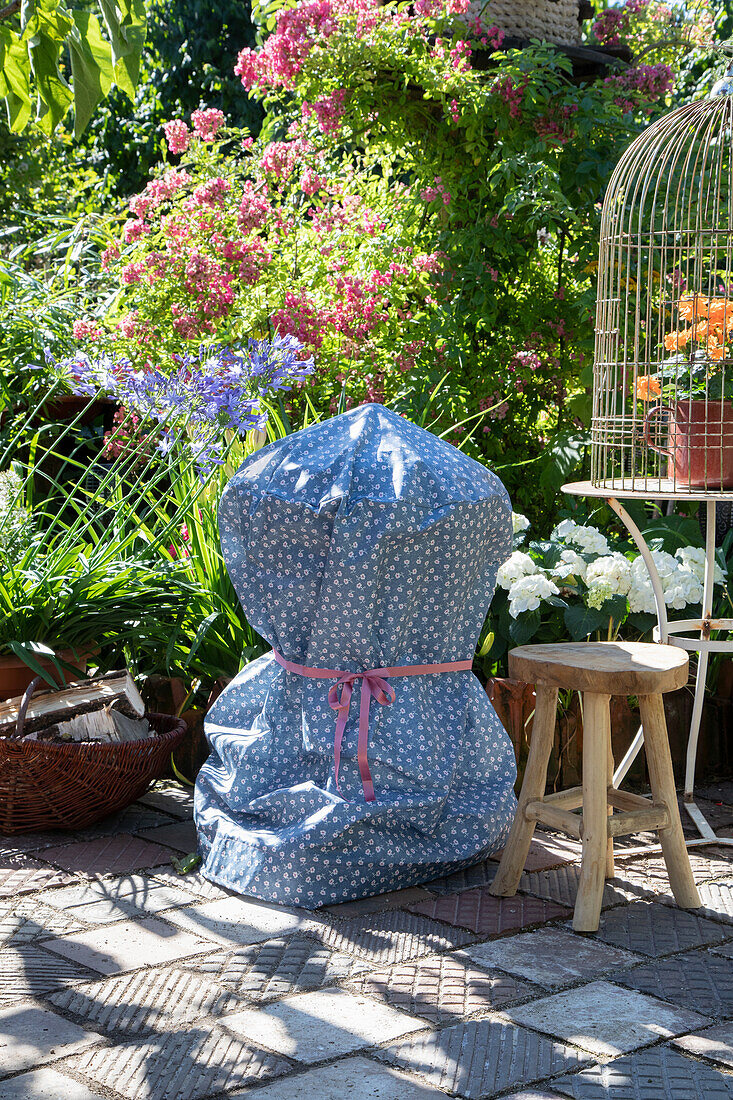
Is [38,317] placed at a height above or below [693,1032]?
above

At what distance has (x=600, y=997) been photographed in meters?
2.46

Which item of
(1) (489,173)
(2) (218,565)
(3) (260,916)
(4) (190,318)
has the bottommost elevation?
(3) (260,916)

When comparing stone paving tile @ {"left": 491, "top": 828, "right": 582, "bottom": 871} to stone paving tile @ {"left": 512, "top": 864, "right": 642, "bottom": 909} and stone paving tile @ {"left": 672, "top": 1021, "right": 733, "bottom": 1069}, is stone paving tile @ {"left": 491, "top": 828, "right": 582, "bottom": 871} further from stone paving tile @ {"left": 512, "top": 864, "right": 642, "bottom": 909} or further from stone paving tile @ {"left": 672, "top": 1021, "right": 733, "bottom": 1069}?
stone paving tile @ {"left": 672, "top": 1021, "right": 733, "bottom": 1069}

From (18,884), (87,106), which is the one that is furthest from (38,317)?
(87,106)

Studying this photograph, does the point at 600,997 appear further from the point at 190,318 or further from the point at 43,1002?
the point at 190,318

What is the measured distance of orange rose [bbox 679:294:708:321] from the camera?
3.22 meters

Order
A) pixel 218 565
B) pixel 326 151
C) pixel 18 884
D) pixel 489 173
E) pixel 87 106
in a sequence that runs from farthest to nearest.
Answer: pixel 326 151 → pixel 489 173 → pixel 218 565 → pixel 18 884 → pixel 87 106

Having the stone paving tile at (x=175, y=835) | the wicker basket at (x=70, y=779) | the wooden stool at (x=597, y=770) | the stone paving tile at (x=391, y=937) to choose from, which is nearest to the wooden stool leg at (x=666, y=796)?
the wooden stool at (x=597, y=770)

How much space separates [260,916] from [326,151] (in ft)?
14.2

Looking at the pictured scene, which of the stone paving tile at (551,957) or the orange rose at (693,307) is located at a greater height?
the orange rose at (693,307)

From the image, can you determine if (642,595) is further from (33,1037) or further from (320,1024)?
(33,1037)

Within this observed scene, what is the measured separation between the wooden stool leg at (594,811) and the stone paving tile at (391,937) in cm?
30

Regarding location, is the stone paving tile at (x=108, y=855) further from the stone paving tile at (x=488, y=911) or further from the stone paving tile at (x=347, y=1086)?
the stone paving tile at (x=347, y=1086)

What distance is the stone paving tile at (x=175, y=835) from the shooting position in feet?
11.1
